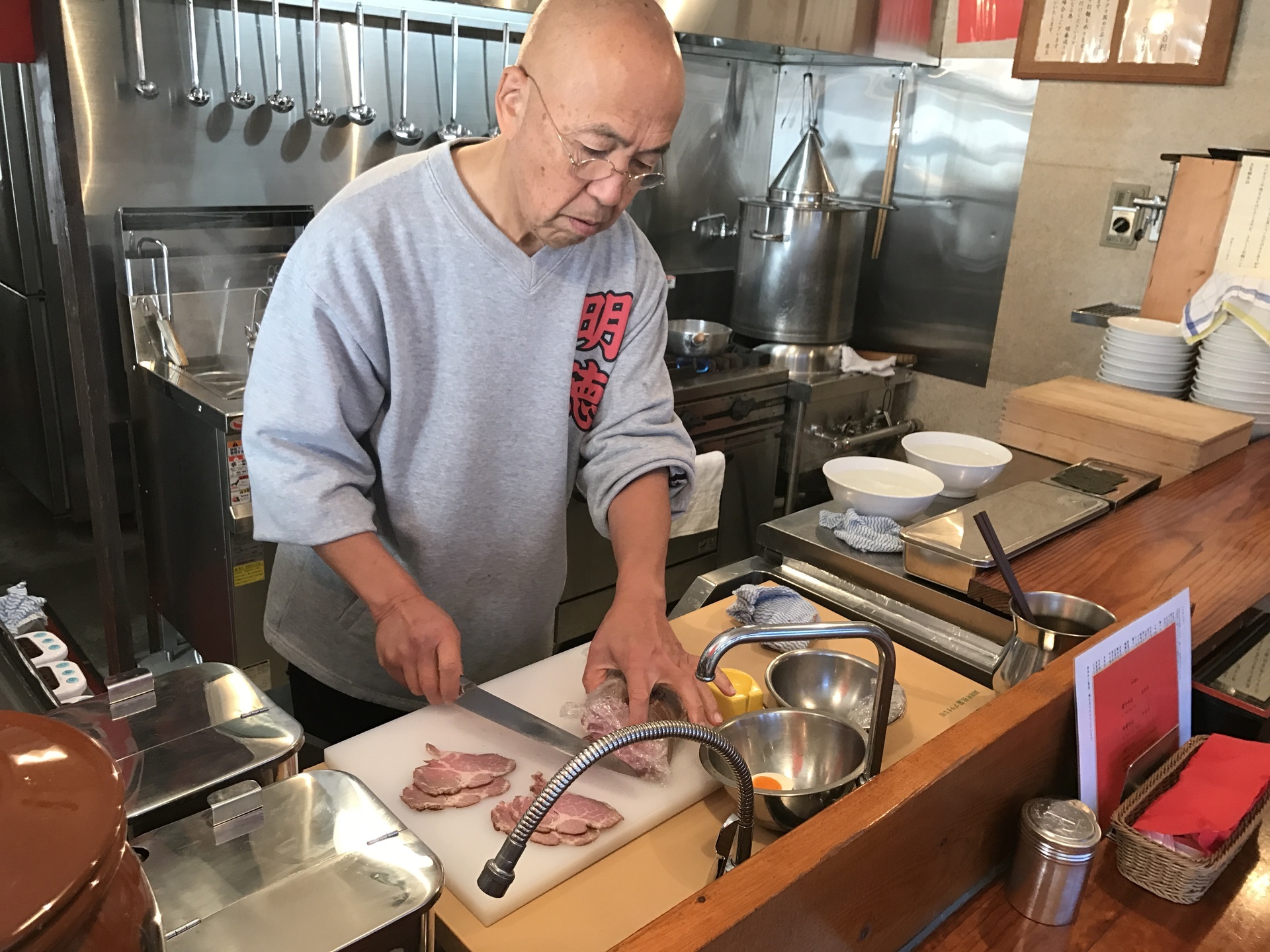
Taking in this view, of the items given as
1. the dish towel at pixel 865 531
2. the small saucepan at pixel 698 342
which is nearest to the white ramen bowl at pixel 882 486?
the dish towel at pixel 865 531

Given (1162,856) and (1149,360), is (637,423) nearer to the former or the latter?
(1162,856)

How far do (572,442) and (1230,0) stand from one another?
2.72 m

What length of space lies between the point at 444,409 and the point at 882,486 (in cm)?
94

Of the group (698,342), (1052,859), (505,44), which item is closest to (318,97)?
(505,44)

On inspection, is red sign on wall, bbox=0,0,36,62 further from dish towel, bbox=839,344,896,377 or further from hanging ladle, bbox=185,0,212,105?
dish towel, bbox=839,344,896,377

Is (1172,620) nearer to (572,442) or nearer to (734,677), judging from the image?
(734,677)

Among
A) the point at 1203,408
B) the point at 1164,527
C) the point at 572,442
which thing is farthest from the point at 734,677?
the point at 1203,408

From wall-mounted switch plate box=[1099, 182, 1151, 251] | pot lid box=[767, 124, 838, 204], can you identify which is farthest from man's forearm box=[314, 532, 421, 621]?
wall-mounted switch plate box=[1099, 182, 1151, 251]

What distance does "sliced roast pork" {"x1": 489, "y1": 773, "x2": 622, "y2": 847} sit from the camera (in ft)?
3.41

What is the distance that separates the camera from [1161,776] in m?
1.12

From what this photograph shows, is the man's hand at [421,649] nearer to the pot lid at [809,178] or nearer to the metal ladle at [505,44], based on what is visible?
the metal ladle at [505,44]

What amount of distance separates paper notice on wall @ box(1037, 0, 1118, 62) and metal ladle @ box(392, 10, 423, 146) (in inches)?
84.2

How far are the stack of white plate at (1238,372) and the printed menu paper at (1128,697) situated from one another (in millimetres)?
1340

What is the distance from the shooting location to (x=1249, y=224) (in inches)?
94.6
